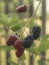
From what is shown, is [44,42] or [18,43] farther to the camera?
[44,42]

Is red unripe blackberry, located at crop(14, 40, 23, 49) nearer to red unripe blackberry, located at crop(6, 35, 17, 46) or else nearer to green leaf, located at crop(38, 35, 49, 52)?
red unripe blackberry, located at crop(6, 35, 17, 46)

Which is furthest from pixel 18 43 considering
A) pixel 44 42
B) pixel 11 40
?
pixel 44 42

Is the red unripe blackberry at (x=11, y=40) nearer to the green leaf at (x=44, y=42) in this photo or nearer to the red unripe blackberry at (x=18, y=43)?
the red unripe blackberry at (x=18, y=43)

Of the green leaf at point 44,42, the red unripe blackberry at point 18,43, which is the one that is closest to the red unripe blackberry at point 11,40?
the red unripe blackberry at point 18,43

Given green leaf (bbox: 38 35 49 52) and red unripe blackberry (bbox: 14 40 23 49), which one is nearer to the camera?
red unripe blackberry (bbox: 14 40 23 49)

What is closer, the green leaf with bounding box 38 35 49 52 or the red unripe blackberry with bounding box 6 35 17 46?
the red unripe blackberry with bounding box 6 35 17 46

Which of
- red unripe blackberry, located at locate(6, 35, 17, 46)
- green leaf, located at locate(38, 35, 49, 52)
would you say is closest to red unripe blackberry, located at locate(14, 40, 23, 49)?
red unripe blackberry, located at locate(6, 35, 17, 46)

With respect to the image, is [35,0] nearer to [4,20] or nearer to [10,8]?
[4,20]

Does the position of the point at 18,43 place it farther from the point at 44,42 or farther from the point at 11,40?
the point at 44,42

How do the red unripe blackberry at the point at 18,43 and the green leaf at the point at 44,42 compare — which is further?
the green leaf at the point at 44,42

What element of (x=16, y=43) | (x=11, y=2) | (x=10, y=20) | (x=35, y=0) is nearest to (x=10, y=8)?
(x=11, y=2)

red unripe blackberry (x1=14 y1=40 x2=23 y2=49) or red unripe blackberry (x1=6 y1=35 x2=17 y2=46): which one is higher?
red unripe blackberry (x1=6 y1=35 x2=17 y2=46)

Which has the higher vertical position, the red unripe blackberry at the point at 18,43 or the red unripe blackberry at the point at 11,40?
the red unripe blackberry at the point at 11,40
